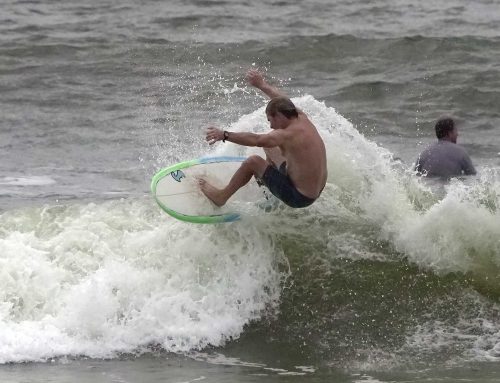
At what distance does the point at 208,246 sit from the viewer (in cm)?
923

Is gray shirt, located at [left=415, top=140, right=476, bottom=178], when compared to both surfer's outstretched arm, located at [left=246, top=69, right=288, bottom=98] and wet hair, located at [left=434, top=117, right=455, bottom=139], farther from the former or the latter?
surfer's outstretched arm, located at [left=246, top=69, right=288, bottom=98]

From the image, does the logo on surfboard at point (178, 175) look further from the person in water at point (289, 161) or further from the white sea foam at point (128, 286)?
the person in water at point (289, 161)

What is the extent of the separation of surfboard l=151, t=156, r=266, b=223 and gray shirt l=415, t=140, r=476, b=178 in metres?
2.77

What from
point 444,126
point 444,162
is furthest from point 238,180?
point 444,126

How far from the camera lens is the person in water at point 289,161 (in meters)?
8.62

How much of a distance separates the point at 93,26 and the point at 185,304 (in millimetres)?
13243

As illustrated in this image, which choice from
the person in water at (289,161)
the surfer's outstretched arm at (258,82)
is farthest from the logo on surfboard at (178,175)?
the surfer's outstretched arm at (258,82)

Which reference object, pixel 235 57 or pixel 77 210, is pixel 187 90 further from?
pixel 77 210

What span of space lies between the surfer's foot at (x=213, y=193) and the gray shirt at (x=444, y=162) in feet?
10.3

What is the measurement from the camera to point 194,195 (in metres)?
9.24

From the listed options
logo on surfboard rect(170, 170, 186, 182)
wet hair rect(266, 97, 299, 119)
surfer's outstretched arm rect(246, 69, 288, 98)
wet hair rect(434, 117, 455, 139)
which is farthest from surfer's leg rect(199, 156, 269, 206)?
wet hair rect(434, 117, 455, 139)

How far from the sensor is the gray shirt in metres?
11.4

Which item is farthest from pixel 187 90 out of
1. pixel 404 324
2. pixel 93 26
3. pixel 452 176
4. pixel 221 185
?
pixel 404 324

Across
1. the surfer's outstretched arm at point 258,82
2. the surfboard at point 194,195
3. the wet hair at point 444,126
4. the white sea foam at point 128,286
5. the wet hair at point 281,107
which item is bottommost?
the white sea foam at point 128,286
